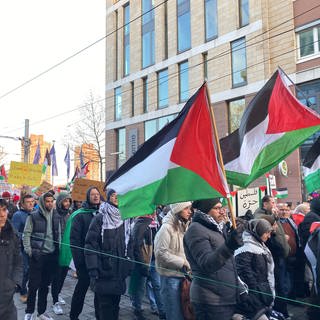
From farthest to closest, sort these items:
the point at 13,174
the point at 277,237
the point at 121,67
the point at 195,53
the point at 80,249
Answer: the point at 121,67
the point at 195,53
the point at 13,174
the point at 277,237
the point at 80,249

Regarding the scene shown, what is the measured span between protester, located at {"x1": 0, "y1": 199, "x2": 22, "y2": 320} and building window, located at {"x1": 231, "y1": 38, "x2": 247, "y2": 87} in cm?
2078

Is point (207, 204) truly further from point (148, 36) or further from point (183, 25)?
point (148, 36)

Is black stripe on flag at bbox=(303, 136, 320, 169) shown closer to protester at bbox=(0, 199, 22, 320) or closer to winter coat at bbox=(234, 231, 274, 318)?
winter coat at bbox=(234, 231, 274, 318)

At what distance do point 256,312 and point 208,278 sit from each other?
2.64ft

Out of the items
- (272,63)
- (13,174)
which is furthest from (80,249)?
(272,63)

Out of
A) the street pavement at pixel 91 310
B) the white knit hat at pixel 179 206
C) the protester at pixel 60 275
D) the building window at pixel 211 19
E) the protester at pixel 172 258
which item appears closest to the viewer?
the protester at pixel 172 258

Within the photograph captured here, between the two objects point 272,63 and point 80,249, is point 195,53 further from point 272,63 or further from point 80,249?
point 80,249

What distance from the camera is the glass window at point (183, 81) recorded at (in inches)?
1063

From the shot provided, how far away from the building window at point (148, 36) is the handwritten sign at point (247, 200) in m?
23.3

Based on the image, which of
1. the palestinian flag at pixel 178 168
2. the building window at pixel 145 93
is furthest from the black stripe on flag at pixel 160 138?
the building window at pixel 145 93

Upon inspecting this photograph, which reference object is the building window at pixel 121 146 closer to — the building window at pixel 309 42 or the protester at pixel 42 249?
the building window at pixel 309 42

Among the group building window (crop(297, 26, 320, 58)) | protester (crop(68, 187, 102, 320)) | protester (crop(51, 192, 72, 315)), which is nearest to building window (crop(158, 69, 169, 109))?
building window (crop(297, 26, 320, 58))

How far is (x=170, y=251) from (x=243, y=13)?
21948 millimetres

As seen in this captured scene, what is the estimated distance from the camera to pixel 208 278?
11.4ft
